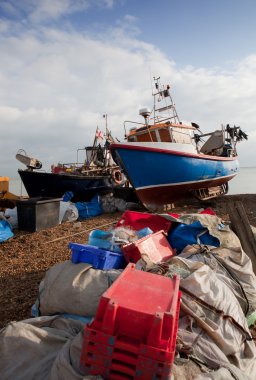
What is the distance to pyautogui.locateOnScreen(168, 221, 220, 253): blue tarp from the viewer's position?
387 centimetres

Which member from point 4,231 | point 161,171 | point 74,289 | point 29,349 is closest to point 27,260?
point 4,231

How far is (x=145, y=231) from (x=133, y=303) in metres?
2.48

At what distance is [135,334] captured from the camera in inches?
58.5

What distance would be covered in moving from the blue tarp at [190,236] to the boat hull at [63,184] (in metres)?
8.90

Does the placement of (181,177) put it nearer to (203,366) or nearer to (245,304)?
(245,304)

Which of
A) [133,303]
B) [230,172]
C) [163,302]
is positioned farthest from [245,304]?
[230,172]

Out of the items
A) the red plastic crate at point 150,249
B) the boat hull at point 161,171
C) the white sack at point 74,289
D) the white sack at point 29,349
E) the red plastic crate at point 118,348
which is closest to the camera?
the red plastic crate at point 118,348

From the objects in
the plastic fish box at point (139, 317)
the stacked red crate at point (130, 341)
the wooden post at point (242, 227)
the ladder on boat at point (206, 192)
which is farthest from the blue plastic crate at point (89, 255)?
the ladder on boat at point (206, 192)

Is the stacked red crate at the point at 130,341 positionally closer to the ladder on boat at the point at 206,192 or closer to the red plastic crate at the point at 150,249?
the red plastic crate at the point at 150,249

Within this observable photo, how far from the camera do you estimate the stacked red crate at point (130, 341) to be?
1.43m

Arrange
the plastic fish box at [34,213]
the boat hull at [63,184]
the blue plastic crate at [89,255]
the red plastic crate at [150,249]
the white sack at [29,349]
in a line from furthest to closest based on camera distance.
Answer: the boat hull at [63,184]
the plastic fish box at [34,213]
the red plastic crate at [150,249]
the blue plastic crate at [89,255]
the white sack at [29,349]

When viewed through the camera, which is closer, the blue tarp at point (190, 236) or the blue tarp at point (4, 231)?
the blue tarp at point (190, 236)

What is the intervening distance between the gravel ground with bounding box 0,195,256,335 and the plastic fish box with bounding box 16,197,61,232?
0.68 feet

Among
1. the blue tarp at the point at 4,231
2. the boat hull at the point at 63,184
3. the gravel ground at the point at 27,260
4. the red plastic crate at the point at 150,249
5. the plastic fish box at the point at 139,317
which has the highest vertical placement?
the boat hull at the point at 63,184
